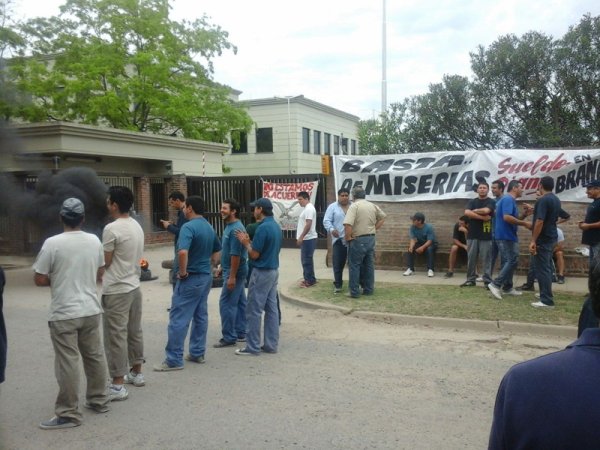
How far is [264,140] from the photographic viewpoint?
38.6 meters

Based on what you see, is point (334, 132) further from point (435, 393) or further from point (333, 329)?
point (435, 393)

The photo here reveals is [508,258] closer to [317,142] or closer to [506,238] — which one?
[506,238]

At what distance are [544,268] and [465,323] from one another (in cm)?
159

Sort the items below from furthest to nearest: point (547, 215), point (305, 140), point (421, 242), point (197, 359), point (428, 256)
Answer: point (305, 140), point (421, 242), point (428, 256), point (547, 215), point (197, 359)

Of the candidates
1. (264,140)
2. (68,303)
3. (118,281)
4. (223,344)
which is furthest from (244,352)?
(264,140)

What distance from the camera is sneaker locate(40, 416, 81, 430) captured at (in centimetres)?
475

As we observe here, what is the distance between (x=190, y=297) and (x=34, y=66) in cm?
1906

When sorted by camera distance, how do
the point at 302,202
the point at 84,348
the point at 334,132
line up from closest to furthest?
the point at 84,348 < the point at 302,202 < the point at 334,132

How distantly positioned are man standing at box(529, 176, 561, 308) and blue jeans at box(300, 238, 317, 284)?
3891 millimetres

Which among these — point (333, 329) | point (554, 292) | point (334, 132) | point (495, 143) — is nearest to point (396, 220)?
point (554, 292)

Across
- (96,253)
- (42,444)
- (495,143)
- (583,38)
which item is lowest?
(42,444)

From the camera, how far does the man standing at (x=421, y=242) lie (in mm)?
12320

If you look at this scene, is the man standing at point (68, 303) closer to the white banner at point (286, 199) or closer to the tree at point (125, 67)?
the white banner at point (286, 199)

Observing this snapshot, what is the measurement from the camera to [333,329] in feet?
26.8
